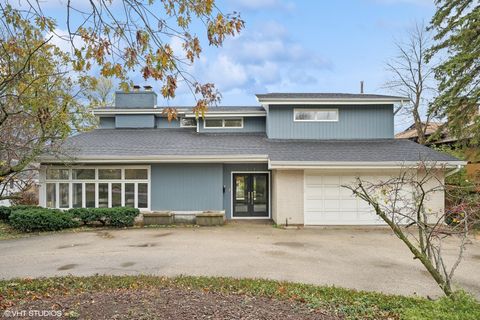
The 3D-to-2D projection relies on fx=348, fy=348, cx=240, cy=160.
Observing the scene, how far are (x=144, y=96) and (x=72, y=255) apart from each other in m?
13.5

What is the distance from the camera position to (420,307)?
4773 mm

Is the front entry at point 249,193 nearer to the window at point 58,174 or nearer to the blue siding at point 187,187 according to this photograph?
the blue siding at point 187,187

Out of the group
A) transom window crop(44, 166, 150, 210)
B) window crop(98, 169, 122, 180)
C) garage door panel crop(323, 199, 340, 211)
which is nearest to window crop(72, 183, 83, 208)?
transom window crop(44, 166, 150, 210)

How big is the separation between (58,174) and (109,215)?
11.5 feet

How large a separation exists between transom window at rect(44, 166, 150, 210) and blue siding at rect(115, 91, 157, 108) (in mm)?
6634

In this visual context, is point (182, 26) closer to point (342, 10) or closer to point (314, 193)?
point (342, 10)

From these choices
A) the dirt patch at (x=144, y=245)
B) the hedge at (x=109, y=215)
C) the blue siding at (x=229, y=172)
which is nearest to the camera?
the dirt patch at (x=144, y=245)

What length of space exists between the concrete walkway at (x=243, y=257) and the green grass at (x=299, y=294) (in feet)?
3.41

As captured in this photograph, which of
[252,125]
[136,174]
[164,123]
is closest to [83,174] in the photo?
[136,174]

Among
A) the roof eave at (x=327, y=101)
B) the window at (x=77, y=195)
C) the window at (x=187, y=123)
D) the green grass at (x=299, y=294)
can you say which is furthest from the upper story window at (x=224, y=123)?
the green grass at (x=299, y=294)

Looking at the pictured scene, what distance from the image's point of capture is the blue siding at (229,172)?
16203 mm

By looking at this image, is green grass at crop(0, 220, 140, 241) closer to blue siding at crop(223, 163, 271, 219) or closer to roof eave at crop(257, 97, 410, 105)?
blue siding at crop(223, 163, 271, 219)

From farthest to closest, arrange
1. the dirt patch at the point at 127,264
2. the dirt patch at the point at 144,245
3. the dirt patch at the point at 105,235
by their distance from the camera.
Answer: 1. the dirt patch at the point at 105,235
2. the dirt patch at the point at 144,245
3. the dirt patch at the point at 127,264

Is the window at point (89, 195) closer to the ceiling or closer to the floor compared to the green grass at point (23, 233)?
closer to the ceiling
